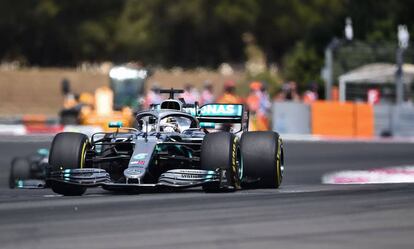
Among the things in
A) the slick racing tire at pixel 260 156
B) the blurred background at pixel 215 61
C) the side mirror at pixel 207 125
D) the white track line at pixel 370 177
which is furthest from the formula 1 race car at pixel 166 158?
the blurred background at pixel 215 61

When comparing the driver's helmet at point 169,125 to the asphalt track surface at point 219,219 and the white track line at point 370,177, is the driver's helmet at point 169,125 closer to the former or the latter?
the asphalt track surface at point 219,219

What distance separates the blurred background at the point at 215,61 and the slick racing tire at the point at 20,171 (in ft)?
23.6

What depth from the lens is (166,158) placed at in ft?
45.6

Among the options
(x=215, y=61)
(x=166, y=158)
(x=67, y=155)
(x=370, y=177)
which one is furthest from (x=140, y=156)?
(x=215, y=61)

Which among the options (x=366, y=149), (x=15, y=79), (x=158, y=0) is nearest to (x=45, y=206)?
(x=366, y=149)

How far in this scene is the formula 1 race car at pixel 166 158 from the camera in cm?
1338

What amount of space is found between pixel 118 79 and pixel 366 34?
17.3m

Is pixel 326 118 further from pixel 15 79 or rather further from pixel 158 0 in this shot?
pixel 158 0

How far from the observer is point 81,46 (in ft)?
268

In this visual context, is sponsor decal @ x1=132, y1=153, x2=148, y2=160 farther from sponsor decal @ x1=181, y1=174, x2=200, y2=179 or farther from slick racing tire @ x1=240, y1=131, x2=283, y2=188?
slick racing tire @ x1=240, y1=131, x2=283, y2=188

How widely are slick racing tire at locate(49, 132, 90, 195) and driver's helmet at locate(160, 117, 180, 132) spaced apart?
1034 mm

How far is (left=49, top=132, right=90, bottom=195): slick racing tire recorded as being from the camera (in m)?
13.9

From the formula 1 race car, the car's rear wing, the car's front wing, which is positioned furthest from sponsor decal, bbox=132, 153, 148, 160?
the car's rear wing

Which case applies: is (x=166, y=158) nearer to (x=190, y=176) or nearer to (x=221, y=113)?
(x=190, y=176)
